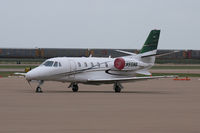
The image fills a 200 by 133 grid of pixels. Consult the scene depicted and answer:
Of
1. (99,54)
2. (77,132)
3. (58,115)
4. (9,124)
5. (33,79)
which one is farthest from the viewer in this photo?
(99,54)

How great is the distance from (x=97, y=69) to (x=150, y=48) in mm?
3837

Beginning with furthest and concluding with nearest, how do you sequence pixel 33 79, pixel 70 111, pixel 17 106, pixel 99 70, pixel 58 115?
pixel 99 70, pixel 33 79, pixel 17 106, pixel 70 111, pixel 58 115

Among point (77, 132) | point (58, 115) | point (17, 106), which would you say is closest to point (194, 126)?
point (77, 132)

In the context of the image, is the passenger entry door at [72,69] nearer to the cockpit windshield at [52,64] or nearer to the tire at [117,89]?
the cockpit windshield at [52,64]

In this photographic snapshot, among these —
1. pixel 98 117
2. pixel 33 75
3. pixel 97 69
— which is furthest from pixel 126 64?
pixel 98 117

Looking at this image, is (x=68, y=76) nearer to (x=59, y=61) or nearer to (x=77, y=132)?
(x=59, y=61)

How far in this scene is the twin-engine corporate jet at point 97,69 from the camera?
34.7m

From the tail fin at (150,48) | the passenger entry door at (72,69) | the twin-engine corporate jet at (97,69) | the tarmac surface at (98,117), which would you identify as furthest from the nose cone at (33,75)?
the tarmac surface at (98,117)

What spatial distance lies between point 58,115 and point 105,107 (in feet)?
12.7

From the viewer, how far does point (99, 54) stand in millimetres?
127250
